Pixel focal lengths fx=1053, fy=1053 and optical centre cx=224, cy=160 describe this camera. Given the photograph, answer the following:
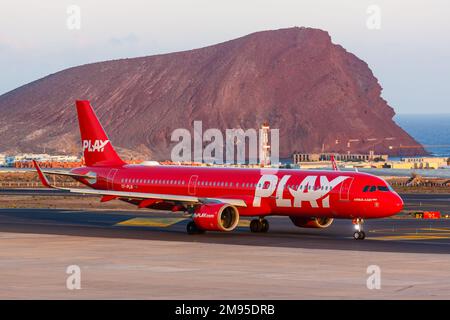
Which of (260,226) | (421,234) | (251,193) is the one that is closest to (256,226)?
(260,226)

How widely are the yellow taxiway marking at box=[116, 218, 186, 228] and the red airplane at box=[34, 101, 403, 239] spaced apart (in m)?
3.01

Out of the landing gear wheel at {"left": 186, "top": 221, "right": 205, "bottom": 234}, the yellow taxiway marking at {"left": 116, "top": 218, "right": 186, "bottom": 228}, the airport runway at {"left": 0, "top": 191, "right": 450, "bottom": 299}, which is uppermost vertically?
the yellow taxiway marking at {"left": 116, "top": 218, "right": 186, "bottom": 228}

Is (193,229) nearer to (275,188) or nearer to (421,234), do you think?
(275,188)

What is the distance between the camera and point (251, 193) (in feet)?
205

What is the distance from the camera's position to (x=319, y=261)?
4650cm

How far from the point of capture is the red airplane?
58781 millimetres

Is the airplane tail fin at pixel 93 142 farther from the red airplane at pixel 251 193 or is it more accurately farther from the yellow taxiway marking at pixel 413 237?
the yellow taxiway marking at pixel 413 237

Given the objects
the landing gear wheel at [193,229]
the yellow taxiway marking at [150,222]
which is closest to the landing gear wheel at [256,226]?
the landing gear wheel at [193,229]

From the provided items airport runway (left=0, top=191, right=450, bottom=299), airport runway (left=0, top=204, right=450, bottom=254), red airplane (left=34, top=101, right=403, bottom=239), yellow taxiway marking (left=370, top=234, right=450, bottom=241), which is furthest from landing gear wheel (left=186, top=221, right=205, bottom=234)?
yellow taxiway marking (left=370, top=234, right=450, bottom=241)

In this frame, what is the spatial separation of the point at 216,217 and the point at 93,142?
51.2ft

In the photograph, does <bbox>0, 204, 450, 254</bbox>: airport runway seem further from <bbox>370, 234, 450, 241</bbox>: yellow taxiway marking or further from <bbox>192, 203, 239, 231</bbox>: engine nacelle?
<bbox>192, 203, 239, 231</bbox>: engine nacelle
